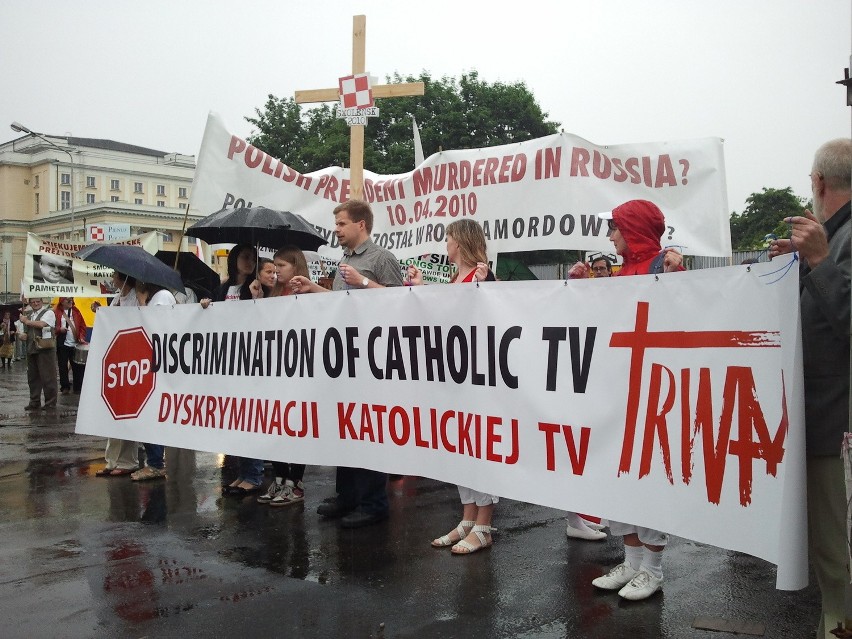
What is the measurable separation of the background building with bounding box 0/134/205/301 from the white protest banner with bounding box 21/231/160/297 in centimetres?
7737

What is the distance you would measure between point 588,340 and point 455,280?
1530mm

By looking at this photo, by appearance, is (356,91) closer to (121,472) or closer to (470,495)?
(121,472)

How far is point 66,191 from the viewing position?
106m

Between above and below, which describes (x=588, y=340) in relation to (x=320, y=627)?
above

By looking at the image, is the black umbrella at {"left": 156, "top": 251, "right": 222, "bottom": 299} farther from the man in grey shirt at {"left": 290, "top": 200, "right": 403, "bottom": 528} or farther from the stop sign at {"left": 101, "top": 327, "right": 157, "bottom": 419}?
the man in grey shirt at {"left": 290, "top": 200, "right": 403, "bottom": 528}

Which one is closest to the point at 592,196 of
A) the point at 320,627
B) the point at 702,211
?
the point at 702,211

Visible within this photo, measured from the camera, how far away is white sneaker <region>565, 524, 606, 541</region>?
562 cm

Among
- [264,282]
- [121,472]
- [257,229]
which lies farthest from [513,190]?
[121,472]

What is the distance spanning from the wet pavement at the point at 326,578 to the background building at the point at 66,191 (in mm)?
93898

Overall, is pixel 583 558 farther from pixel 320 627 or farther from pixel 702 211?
pixel 702 211

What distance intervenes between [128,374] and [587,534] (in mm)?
4279

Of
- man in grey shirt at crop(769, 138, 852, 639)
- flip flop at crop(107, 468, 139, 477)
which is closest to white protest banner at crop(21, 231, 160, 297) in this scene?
flip flop at crop(107, 468, 139, 477)

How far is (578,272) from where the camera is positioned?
25.2ft

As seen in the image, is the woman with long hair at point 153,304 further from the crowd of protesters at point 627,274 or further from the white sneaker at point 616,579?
the white sneaker at point 616,579
